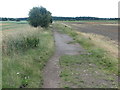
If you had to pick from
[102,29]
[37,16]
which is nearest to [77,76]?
[37,16]

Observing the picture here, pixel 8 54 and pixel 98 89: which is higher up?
pixel 8 54

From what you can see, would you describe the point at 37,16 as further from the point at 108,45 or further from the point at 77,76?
the point at 77,76

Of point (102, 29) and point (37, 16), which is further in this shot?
point (102, 29)

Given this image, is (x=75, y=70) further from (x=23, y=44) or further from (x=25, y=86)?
(x=23, y=44)

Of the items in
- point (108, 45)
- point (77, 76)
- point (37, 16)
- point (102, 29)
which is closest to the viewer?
point (77, 76)

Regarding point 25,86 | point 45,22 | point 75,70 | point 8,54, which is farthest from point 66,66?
point 45,22

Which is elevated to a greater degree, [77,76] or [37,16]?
[37,16]

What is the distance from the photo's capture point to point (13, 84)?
19.7ft

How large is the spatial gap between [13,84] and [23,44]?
5.92 m

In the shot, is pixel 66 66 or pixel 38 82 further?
pixel 66 66

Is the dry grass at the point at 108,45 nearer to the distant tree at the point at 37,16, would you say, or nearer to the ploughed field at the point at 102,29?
the ploughed field at the point at 102,29

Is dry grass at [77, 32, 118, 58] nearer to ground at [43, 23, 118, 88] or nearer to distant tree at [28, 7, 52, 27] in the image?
ground at [43, 23, 118, 88]

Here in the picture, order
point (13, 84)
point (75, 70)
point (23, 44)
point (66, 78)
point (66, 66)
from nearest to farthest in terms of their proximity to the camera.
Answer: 1. point (13, 84)
2. point (66, 78)
3. point (75, 70)
4. point (66, 66)
5. point (23, 44)

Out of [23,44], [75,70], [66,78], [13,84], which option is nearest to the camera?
[13,84]
